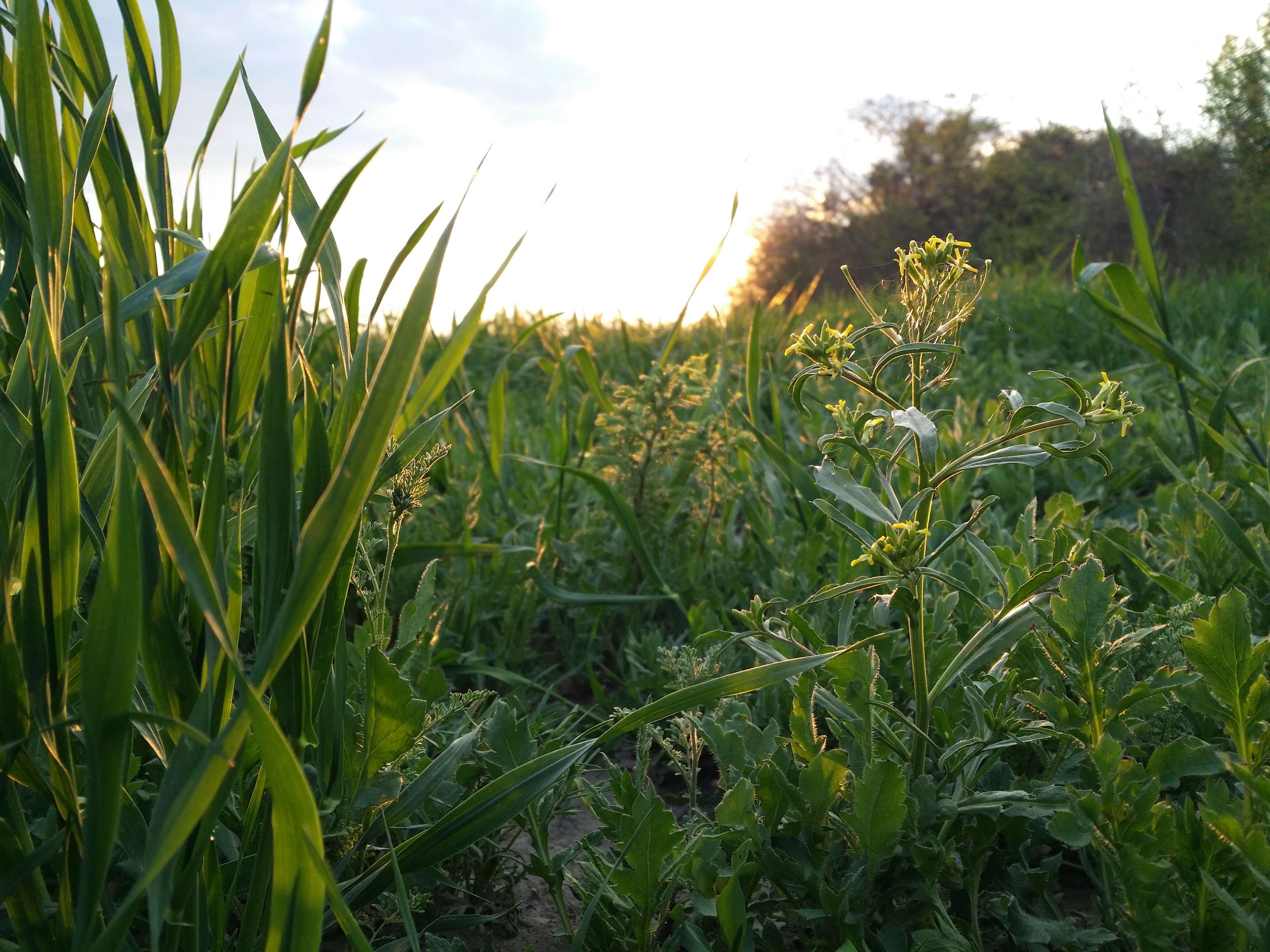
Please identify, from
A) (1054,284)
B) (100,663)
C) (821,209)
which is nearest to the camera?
(100,663)

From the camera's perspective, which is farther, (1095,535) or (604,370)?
(604,370)

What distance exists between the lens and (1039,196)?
45.7ft

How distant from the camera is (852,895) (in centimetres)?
99

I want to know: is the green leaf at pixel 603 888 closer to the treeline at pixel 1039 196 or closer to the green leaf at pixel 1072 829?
the green leaf at pixel 1072 829

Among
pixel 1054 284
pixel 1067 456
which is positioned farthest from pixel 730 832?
pixel 1054 284

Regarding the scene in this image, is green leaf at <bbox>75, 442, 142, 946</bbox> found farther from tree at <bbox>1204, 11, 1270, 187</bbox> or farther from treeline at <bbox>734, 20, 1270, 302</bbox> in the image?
tree at <bbox>1204, 11, 1270, 187</bbox>

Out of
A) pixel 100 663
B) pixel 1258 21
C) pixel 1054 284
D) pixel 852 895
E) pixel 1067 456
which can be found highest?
pixel 1258 21

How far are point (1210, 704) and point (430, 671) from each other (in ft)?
3.11

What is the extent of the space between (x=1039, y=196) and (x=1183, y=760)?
1482 cm

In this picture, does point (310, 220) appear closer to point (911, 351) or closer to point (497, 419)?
point (911, 351)

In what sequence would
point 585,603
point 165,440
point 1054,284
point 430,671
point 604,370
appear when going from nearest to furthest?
point 165,440
point 430,671
point 585,603
point 604,370
point 1054,284

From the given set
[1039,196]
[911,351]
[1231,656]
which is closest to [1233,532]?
[1231,656]

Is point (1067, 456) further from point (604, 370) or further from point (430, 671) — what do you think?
point (604, 370)

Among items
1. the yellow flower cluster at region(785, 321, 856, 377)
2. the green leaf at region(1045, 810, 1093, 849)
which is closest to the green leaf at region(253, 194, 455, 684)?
the yellow flower cluster at region(785, 321, 856, 377)
